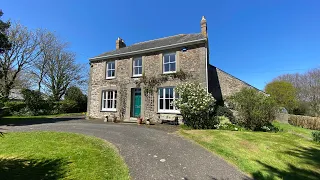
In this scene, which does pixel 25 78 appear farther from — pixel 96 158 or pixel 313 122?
pixel 313 122

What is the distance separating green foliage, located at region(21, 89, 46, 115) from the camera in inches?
825

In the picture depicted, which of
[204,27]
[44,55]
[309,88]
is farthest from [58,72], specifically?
[309,88]

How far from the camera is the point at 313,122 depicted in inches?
643

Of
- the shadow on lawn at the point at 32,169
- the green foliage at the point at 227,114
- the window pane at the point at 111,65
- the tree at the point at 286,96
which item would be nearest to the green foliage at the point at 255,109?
the green foliage at the point at 227,114

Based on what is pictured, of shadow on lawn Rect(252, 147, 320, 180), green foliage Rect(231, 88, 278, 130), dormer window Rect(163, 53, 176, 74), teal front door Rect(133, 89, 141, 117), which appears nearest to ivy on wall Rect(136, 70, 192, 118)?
dormer window Rect(163, 53, 176, 74)

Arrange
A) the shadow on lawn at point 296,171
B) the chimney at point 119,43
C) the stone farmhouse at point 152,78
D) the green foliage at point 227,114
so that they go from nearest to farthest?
the shadow on lawn at point 296,171 → the green foliage at point 227,114 → the stone farmhouse at point 152,78 → the chimney at point 119,43

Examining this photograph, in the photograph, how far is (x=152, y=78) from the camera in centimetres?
1376

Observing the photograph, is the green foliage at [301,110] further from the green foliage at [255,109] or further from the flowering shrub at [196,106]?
the flowering shrub at [196,106]

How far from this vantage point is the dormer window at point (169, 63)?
1347cm

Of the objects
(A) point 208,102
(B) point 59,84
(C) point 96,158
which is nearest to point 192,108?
(A) point 208,102

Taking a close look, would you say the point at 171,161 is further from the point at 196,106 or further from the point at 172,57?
the point at 172,57

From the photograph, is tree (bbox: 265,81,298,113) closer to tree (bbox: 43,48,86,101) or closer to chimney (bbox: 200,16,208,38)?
chimney (bbox: 200,16,208,38)

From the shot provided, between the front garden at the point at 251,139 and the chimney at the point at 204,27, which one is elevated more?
the chimney at the point at 204,27

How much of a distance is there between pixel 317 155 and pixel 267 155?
2.33 meters
